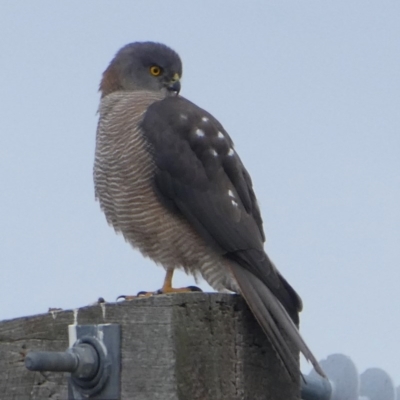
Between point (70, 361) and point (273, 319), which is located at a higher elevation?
point (273, 319)

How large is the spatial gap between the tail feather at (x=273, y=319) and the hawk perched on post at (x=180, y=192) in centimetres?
10

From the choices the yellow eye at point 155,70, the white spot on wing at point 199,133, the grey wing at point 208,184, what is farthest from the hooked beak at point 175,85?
the white spot on wing at point 199,133

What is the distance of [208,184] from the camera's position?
3.79 meters

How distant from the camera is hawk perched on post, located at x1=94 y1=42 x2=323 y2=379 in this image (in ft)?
11.7

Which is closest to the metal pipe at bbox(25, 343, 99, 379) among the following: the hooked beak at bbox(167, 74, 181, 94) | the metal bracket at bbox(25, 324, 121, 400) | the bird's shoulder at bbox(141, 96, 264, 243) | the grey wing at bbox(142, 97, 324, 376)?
the metal bracket at bbox(25, 324, 121, 400)

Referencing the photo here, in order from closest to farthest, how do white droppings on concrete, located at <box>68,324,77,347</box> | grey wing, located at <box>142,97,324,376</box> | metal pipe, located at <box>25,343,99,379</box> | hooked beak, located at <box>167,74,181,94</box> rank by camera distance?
metal pipe, located at <box>25,343,99,379</box>
white droppings on concrete, located at <box>68,324,77,347</box>
grey wing, located at <box>142,97,324,376</box>
hooked beak, located at <box>167,74,181,94</box>

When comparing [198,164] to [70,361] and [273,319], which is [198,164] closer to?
[273,319]

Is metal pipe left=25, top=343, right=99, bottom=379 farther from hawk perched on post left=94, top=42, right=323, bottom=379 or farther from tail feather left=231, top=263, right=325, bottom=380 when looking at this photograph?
hawk perched on post left=94, top=42, right=323, bottom=379

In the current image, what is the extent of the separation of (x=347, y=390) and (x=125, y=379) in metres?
0.80

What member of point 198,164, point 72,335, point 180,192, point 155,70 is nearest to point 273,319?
point 72,335

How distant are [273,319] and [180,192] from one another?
1.37m

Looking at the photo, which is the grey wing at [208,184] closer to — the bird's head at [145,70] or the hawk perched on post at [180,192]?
the hawk perched on post at [180,192]

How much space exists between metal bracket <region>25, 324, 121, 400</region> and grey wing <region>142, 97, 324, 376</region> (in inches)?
50.0

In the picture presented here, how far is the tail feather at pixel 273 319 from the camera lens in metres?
2.21
